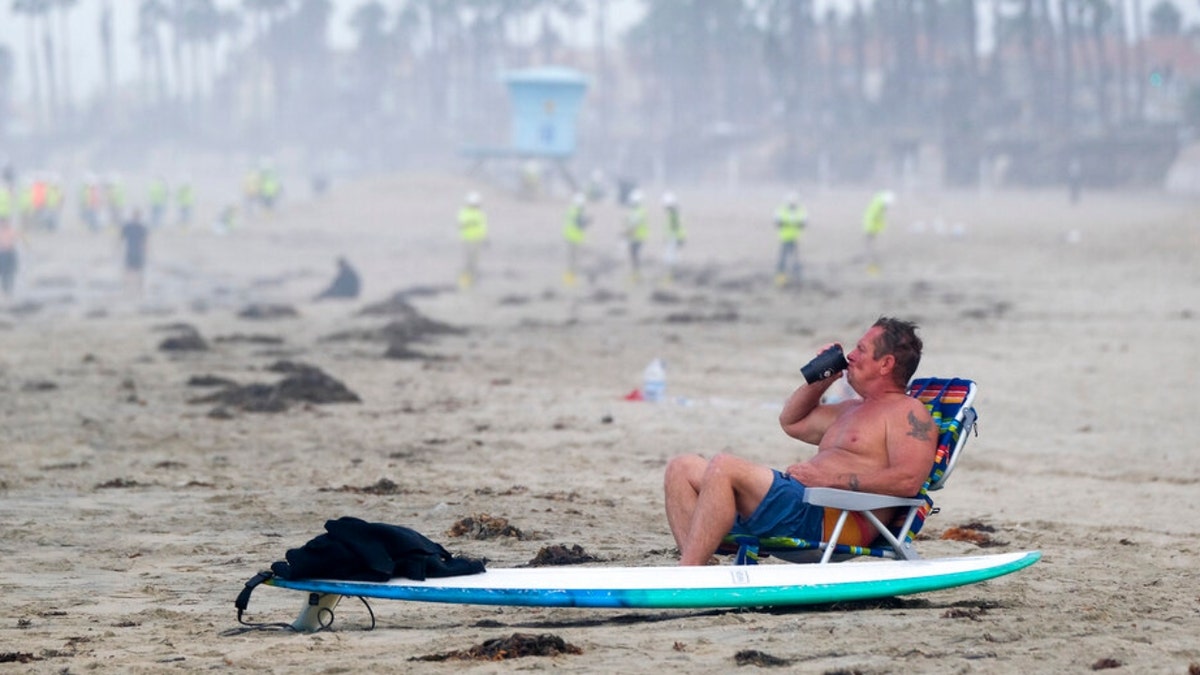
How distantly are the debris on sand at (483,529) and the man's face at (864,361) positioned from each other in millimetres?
2005

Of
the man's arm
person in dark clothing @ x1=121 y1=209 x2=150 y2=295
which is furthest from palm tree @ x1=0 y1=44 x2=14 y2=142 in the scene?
the man's arm

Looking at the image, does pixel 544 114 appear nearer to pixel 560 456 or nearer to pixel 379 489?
pixel 560 456

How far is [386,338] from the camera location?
19797 millimetres

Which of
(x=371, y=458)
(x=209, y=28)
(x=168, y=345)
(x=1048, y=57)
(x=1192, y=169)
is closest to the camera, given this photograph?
(x=371, y=458)

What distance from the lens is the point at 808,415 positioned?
6.90 metres

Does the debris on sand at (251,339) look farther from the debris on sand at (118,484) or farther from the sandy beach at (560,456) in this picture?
the debris on sand at (118,484)

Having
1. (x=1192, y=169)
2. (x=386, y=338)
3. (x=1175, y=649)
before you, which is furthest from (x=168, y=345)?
(x=1192, y=169)

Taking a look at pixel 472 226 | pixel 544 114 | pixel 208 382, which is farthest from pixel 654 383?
pixel 544 114

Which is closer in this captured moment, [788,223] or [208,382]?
[208,382]

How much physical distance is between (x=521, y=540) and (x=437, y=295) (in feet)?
70.4

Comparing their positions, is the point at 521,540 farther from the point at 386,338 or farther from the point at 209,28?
the point at 209,28

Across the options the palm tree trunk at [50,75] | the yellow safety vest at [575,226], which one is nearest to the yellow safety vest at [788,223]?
the yellow safety vest at [575,226]

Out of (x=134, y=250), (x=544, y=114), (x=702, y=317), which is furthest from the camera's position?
(x=544, y=114)

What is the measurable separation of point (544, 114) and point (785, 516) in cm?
5024
